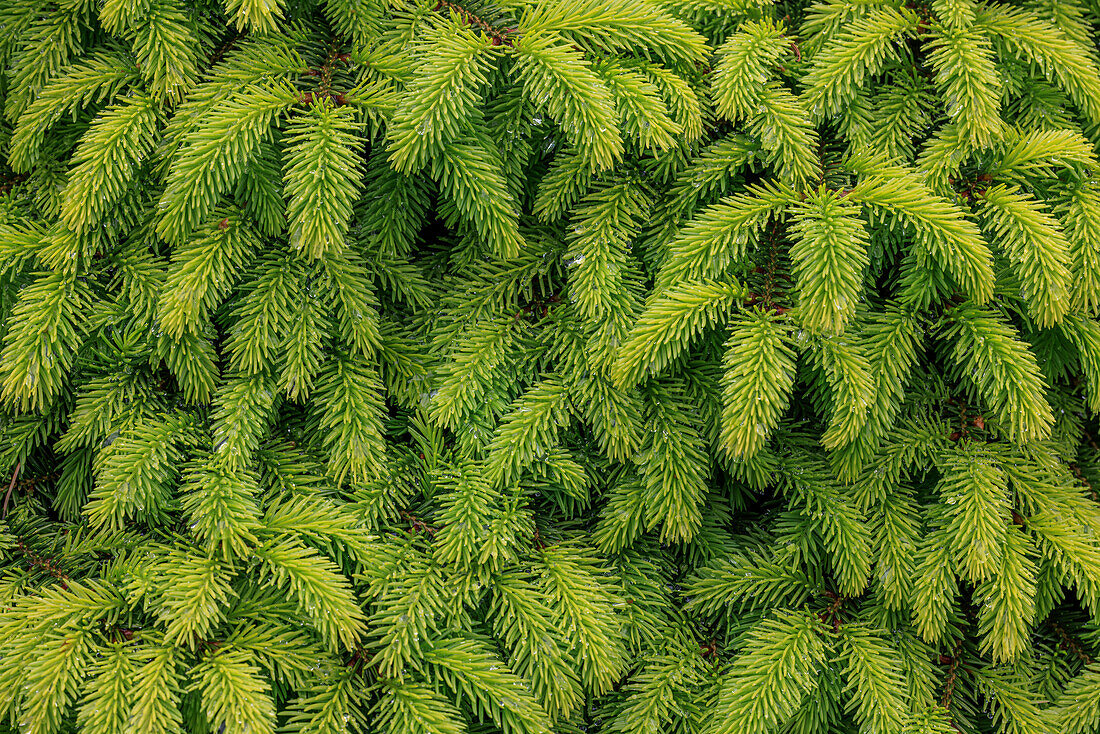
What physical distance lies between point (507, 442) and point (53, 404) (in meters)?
0.51

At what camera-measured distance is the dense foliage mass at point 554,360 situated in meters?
0.77

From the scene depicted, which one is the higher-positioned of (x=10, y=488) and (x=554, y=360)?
(x=554, y=360)

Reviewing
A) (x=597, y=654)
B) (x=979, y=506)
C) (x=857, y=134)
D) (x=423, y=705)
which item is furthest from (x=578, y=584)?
(x=857, y=134)

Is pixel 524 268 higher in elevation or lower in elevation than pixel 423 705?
higher

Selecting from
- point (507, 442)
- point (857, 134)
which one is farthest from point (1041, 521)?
point (507, 442)

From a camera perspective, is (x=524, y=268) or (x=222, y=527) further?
(x=524, y=268)

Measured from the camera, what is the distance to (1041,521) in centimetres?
85

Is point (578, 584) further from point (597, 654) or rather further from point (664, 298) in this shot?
point (664, 298)

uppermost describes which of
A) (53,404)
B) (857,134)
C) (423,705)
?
(857,134)

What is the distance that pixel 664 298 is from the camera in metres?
0.82

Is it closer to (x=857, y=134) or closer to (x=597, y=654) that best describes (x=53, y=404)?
(x=597, y=654)

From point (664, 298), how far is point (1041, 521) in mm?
480

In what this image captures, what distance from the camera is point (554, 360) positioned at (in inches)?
35.4

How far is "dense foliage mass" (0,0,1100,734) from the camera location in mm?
771
